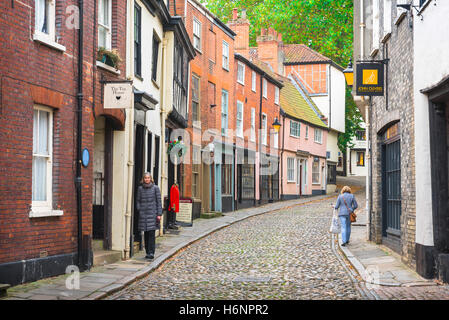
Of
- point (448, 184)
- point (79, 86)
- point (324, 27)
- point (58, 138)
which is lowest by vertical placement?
point (448, 184)

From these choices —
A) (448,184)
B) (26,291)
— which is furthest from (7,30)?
(448,184)

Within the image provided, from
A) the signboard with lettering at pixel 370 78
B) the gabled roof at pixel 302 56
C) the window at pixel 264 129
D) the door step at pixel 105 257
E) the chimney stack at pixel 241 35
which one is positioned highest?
the gabled roof at pixel 302 56

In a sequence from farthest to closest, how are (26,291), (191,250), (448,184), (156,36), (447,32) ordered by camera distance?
(156,36), (191,250), (448,184), (447,32), (26,291)

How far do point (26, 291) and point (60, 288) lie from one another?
539 mm

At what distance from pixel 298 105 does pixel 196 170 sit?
1942 centimetres

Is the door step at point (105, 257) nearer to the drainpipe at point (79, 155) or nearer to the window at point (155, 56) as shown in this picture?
the drainpipe at point (79, 155)

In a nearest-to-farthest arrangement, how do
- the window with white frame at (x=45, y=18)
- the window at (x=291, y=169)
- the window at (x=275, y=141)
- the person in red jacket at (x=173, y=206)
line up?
the window with white frame at (x=45, y=18)
the person in red jacket at (x=173, y=206)
the window at (x=275, y=141)
the window at (x=291, y=169)

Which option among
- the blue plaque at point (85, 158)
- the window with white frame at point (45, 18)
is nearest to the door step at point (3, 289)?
the blue plaque at point (85, 158)

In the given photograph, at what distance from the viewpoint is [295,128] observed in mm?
39375

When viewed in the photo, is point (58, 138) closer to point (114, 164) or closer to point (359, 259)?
point (114, 164)

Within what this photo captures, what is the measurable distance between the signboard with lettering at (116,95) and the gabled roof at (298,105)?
86.7ft

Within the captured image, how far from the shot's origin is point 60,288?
902 centimetres

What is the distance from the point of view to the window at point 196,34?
23.9 meters

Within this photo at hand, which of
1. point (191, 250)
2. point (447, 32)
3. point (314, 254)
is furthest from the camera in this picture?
point (191, 250)
